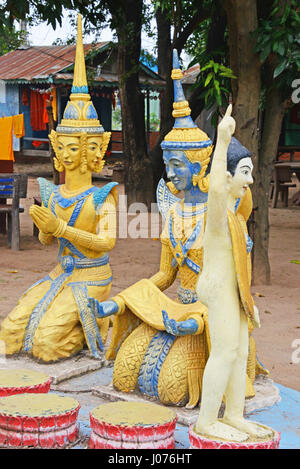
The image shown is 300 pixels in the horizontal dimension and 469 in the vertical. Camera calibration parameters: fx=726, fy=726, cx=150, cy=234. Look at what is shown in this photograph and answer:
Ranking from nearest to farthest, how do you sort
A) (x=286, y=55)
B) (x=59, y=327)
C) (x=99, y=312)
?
(x=99, y=312)
(x=59, y=327)
(x=286, y=55)

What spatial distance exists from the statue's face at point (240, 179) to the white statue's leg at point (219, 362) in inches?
19.7

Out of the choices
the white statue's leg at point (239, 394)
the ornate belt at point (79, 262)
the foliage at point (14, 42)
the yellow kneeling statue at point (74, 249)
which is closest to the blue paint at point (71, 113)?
the yellow kneeling statue at point (74, 249)

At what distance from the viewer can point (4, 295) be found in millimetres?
7352

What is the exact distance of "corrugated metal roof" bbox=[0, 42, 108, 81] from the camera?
17609 millimetres

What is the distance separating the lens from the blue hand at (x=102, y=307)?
4.07 meters

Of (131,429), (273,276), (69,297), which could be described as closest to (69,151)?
(69,297)

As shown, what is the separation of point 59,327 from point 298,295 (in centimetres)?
355

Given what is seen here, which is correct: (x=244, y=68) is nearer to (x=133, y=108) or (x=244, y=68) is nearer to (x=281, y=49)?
(x=281, y=49)

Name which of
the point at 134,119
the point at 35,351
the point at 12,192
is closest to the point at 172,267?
the point at 35,351

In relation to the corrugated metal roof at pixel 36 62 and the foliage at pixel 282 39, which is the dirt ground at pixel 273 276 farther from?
the corrugated metal roof at pixel 36 62

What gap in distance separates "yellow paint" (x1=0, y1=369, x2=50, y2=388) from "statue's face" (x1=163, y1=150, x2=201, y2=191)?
4.47ft

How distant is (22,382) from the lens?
3959 mm

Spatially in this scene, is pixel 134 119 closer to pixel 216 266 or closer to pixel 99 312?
pixel 99 312

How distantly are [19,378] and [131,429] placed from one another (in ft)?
3.13
